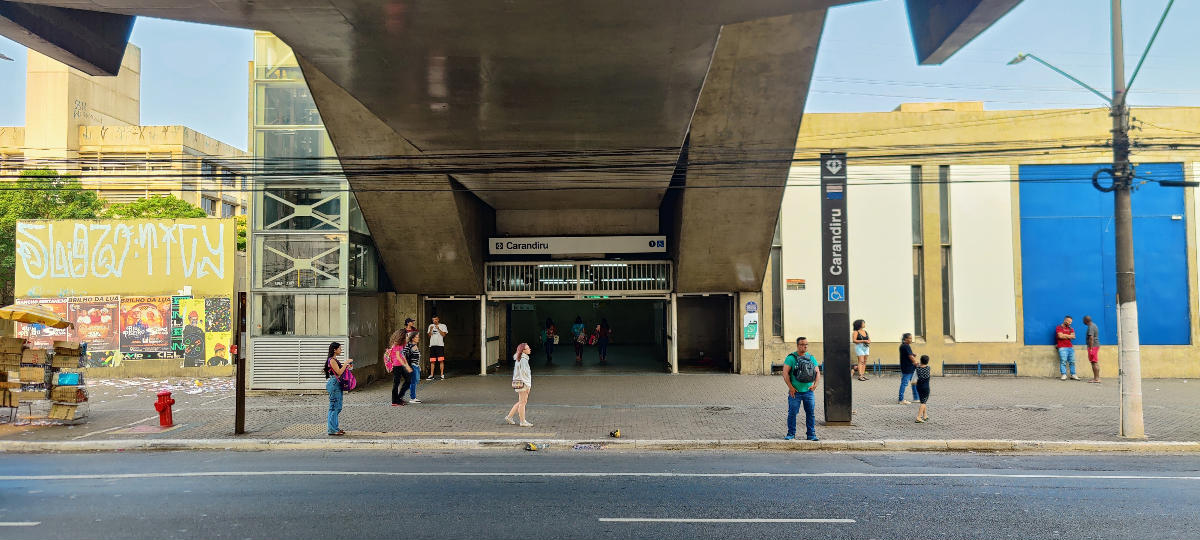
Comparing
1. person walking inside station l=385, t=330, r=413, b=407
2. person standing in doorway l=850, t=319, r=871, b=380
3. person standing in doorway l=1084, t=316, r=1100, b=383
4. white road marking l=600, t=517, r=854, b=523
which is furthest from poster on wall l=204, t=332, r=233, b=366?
person standing in doorway l=1084, t=316, r=1100, b=383

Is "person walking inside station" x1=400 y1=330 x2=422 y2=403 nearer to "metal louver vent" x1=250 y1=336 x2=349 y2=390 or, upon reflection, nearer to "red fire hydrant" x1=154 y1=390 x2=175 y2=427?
"metal louver vent" x1=250 y1=336 x2=349 y2=390

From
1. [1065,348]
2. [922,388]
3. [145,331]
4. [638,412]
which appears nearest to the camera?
[922,388]

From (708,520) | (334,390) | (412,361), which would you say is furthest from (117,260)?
(708,520)

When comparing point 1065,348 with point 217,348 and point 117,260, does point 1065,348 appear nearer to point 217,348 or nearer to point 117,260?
point 217,348

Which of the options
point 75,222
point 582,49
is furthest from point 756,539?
point 75,222

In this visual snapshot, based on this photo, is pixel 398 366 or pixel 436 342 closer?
pixel 398 366

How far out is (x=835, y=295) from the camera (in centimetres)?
1237

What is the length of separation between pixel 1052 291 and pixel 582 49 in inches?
678

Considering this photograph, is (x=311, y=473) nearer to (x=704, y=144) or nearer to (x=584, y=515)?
(x=584, y=515)

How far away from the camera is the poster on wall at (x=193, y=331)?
20.5 metres

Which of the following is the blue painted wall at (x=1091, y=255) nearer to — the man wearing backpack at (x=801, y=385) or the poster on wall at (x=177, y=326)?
the man wearing backpack at (x=801, y=385)

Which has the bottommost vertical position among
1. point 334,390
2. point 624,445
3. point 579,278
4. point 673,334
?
point 624,445

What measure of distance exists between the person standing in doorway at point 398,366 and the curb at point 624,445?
3414mm

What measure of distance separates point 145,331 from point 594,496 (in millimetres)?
18365
